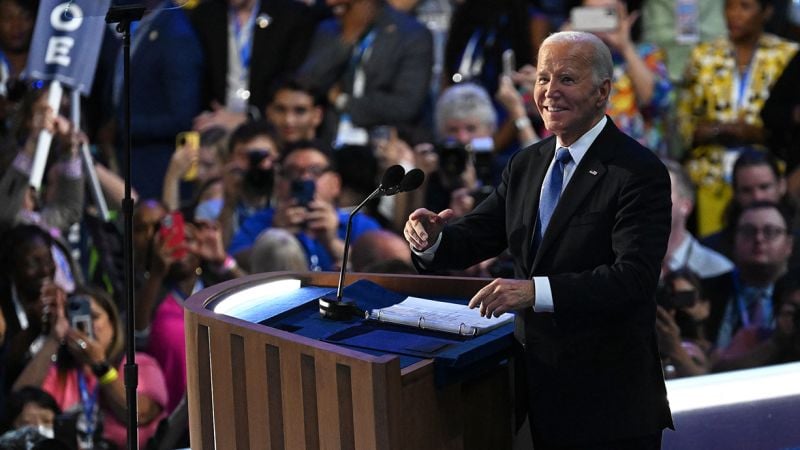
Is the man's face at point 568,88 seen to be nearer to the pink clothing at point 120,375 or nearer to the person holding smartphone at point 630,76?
the pink clothing at point 120,375

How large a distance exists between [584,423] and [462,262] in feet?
1.42

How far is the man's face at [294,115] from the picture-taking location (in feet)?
15.9

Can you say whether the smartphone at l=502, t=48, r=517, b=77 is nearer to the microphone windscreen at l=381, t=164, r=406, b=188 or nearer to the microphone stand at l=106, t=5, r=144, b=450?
the microphone stand at l=106, t=5, r=144, b=450

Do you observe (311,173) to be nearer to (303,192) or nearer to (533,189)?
(303,192)

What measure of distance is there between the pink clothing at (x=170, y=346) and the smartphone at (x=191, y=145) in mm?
547

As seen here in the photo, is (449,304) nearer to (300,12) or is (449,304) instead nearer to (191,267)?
(191,267)

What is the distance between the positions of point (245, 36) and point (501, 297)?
10.6 feet

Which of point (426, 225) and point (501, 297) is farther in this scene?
point (426, 225)

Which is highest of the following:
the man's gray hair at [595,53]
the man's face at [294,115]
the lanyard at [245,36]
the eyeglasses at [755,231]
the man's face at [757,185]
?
the lanyard at [245,36]

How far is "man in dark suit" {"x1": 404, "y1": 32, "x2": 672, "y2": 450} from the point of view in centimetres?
197

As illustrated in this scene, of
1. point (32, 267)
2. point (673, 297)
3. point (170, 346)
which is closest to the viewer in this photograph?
point (32, 267)

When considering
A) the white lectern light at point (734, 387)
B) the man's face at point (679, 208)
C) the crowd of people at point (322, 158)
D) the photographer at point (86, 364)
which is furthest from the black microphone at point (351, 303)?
the man's face at point (679, 208)

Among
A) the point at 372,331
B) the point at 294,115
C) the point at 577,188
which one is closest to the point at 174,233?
the point at 294,115

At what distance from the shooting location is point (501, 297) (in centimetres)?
187
